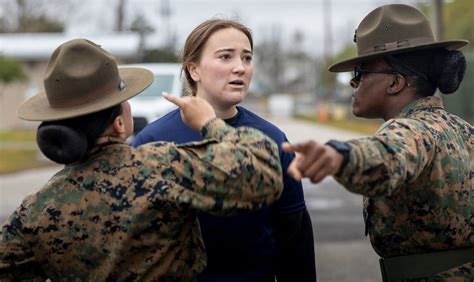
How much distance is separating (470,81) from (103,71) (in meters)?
20.1

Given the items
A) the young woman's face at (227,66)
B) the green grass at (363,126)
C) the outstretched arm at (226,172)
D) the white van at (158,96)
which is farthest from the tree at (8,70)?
the outstretched arm at (226,172)

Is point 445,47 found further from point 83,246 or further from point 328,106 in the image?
point 328,106

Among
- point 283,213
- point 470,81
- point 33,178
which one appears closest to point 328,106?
point 470,81

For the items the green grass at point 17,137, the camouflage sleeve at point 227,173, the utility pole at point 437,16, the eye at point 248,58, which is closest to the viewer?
the camouflage sleeve at point 227,173

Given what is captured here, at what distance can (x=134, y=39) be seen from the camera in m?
33.1

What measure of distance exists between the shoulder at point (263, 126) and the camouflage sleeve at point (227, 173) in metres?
0.70

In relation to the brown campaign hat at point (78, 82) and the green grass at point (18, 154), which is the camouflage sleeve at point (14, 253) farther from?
the green grass at point (18, 154)

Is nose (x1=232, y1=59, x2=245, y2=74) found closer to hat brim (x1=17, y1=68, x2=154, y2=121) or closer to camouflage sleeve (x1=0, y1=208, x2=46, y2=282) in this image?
hat brim (x1=17, y1=68, x2=154, y2=121)

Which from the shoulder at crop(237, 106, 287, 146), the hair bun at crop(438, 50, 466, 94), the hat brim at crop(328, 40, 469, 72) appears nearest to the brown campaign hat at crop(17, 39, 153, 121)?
the shoulder at crop(237, 106, 287, 146)

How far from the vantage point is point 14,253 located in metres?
2.35

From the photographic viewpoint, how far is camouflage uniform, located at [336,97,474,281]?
2.19 metres

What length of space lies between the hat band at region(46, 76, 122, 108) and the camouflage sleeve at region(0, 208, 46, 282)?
0.34m

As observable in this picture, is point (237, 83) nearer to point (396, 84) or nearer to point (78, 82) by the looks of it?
point (396, 84)

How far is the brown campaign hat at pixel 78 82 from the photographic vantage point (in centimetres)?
234
